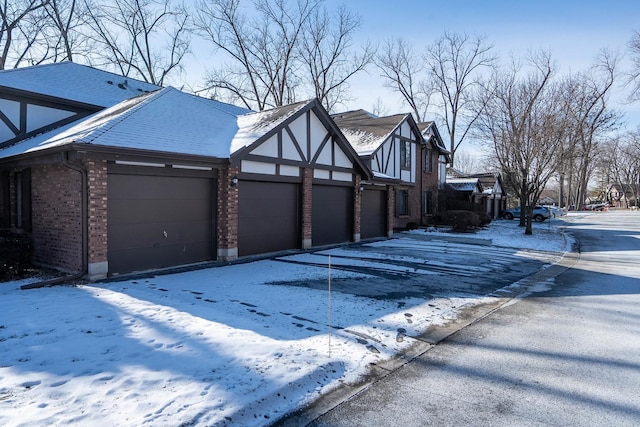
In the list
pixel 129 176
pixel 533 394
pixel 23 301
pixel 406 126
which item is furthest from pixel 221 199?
pixel 406 126

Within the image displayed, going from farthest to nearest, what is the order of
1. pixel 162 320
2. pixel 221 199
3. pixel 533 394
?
1. pixel 221 199
2. pixel 162 320
3. pixel 533 394

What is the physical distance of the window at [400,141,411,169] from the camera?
2392 cm

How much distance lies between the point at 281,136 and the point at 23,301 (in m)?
7.91

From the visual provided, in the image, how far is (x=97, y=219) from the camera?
8.13 metres

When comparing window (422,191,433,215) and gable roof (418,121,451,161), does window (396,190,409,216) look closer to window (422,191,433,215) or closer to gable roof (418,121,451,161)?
window (422,191,433,215)

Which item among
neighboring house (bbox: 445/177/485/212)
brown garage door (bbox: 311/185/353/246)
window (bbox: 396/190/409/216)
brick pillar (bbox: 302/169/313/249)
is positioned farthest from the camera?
neighboring house (bbox: 445/177/485/212)

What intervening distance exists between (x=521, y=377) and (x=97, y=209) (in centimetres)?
798

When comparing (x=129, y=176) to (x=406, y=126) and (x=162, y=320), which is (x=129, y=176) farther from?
(x=406, y=126)

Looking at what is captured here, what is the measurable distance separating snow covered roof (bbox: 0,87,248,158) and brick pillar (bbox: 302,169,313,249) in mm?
2741

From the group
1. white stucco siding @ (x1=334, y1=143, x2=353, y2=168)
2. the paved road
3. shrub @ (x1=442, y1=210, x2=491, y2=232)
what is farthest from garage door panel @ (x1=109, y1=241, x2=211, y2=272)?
shrub @ (x1=442, y1=210, x2=491, y2=232)

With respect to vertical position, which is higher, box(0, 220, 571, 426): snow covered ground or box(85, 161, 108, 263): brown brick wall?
box(85, 161, 108, 263): brown brick wall

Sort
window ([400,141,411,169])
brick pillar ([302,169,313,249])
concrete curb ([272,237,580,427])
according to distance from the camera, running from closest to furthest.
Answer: concrete curb ([272,237,580,427]) < brick pillar ([302,169,313,249]) < window ([400,141,411,169])

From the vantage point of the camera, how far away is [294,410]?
11.3ft

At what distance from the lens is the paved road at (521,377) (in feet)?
11.0
